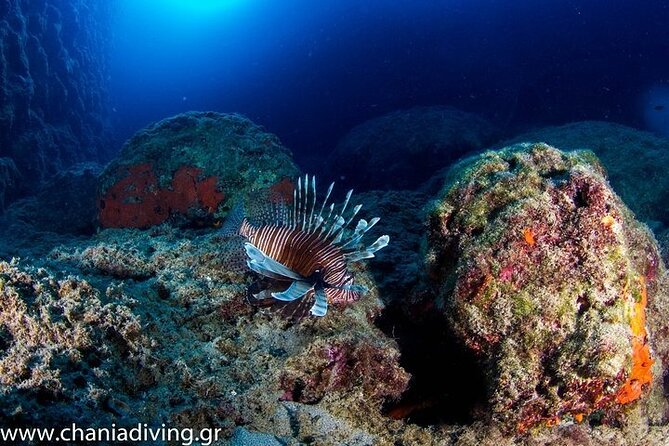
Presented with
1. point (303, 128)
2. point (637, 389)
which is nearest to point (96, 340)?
point (637, 389)

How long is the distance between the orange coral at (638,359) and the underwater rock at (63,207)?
7.82 metres

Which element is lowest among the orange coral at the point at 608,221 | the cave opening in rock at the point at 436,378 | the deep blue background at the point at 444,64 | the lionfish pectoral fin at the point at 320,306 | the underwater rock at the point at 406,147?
the cave opening in rock at the point at 436,378

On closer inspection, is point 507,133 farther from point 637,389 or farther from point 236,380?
point 236,380

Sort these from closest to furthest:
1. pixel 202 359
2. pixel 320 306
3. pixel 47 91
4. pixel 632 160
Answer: pixel 320 306 < pixel 202 359 < pixel 632 160 < pixel 47 91

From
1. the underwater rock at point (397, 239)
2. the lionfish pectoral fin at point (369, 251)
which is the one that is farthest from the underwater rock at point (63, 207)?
the lionfish pectoral fin at point (369, 251)

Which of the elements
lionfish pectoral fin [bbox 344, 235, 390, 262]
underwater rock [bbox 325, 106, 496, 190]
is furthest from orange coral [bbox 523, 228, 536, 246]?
underwater rock [bbox 325, 106, 496, 190]

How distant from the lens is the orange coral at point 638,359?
237 centimetres

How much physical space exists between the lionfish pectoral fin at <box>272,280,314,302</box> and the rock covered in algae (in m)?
0.95

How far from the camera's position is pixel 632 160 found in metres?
8.12

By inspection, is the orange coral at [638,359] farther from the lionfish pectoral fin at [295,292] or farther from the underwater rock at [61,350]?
the underwater rock at [61,350]

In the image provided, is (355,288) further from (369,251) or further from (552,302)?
(552,302)

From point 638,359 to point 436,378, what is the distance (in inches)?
49.5

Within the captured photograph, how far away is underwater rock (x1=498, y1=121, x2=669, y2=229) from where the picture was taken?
7.22m

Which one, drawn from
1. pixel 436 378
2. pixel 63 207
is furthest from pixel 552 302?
pixel 63 207
